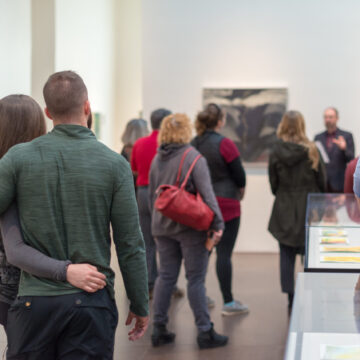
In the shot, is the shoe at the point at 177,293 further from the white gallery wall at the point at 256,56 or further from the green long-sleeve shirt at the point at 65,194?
the green long-sleeve shirt at the point at 65,194

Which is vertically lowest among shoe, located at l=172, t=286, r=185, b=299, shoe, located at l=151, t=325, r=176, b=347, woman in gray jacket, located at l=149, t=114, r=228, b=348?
shoe, located at l=172, t=286, r=185, b=299

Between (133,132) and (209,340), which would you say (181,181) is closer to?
(209,340)

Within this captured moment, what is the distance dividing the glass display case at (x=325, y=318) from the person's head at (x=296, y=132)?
11.3 ft

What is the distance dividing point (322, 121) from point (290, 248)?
12.5 ft

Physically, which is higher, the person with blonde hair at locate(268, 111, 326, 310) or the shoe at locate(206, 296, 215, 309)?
the person with blonde hair at locate(268, 111, 326, 310)

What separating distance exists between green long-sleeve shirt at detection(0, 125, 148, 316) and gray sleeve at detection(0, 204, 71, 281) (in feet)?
0.10

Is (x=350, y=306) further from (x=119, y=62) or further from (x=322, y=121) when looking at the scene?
(x=119, y=62)

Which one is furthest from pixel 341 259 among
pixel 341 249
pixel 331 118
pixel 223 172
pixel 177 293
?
pixel 331 118

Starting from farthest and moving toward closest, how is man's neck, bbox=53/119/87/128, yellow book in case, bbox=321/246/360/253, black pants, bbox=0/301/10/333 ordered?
1. yellow book in case, bbox=321/246/360/253
2. black pants, bbox=0/301/10/333
3. man's neck, bbox=53/119/87/128

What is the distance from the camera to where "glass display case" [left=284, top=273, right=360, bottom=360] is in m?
2.09

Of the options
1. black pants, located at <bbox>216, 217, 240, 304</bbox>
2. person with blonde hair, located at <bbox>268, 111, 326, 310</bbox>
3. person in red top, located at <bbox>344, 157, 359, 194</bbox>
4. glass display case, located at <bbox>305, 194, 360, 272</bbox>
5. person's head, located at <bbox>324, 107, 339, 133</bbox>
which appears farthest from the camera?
person's head, located at <bbox>324, 107, 339, 133</bbox>

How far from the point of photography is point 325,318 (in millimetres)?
2443

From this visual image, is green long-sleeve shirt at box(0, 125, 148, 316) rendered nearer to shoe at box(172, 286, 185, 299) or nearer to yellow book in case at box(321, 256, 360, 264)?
yellow book in case at box(321, 256, 360, 264)

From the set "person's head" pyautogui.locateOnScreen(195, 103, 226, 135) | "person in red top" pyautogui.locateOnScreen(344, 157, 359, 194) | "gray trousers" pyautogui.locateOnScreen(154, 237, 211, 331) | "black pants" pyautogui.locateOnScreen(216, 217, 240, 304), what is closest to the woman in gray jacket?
"gray trousers" pyautogui.locateOnScreen(154, 237, 211, 331)
